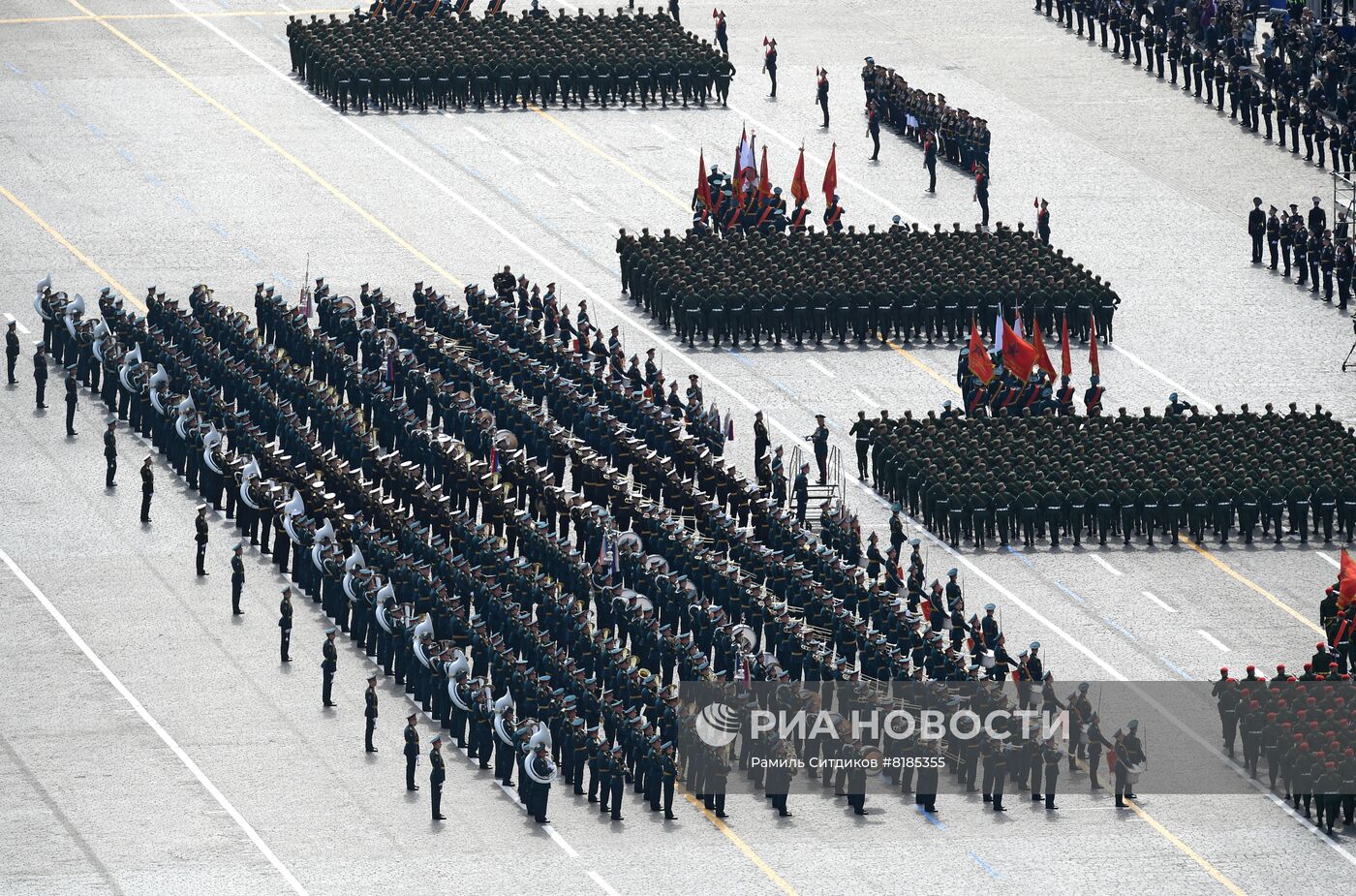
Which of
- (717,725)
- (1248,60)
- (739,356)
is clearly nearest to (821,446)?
(739,356)

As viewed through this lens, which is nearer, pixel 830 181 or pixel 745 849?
pixel 745 849

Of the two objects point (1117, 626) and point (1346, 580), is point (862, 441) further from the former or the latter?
point (1346, 580)

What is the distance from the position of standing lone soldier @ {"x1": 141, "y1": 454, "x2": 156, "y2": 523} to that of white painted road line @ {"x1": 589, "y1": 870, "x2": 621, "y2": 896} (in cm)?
1728

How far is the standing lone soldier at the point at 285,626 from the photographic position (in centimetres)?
5825

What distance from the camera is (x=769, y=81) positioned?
9662 centimetres

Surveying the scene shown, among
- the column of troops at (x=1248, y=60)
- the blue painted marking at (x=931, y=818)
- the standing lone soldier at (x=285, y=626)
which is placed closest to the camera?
the blue painted marking at (x=931, y=818)

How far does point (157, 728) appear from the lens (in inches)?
2210

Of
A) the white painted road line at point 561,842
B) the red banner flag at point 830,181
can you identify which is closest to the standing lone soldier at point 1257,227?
the red banner flag at point 830,181

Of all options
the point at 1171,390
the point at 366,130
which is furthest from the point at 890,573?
the point at 366,130

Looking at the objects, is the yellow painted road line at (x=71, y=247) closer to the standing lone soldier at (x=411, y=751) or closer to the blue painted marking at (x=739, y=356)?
the blue painted marking at (x=739, y=356)

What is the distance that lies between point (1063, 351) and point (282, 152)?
84.4 feet

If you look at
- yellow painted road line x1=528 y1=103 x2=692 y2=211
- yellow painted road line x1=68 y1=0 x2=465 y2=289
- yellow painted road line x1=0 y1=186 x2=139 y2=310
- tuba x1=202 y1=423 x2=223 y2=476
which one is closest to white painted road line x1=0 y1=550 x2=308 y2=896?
tuba x1=202 y1=423 x2=223 y2=476

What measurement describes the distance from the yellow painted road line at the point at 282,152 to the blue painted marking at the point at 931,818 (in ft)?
94.2

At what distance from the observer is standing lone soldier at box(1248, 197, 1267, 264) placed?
82.4 metres
